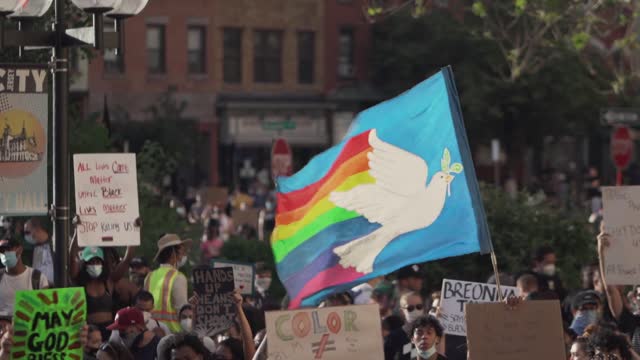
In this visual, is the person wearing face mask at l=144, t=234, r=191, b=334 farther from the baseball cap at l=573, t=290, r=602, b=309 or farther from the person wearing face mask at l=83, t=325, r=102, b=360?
the baseball cap at l=573, t=290, r=602, b=309

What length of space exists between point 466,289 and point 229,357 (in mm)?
2265

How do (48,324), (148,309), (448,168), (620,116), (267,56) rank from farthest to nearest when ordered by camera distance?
(267,56)
(620,116)
(148,309)
(448,168)
(48,324)

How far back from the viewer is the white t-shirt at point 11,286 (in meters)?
11.5

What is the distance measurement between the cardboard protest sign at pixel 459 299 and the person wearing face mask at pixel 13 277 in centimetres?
287

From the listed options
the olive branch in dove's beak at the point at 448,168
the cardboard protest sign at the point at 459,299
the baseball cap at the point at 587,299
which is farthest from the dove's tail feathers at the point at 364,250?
the baseball cap at the point at 587,299

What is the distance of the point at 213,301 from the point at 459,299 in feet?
5.84

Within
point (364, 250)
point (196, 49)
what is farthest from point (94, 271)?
point (196, 49)

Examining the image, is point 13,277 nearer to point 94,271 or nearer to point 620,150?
point 94,271

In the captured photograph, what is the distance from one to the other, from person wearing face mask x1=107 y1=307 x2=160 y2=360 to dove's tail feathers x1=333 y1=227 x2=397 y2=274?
1510 millimetres

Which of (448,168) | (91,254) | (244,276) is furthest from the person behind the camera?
(244,276)

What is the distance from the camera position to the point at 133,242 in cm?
1196

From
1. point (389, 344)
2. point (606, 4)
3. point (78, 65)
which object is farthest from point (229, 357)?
point (78, 65)

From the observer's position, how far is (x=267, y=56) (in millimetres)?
51281

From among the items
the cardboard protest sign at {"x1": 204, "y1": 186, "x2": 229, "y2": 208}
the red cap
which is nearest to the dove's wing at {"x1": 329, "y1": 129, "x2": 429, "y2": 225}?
the red cap
